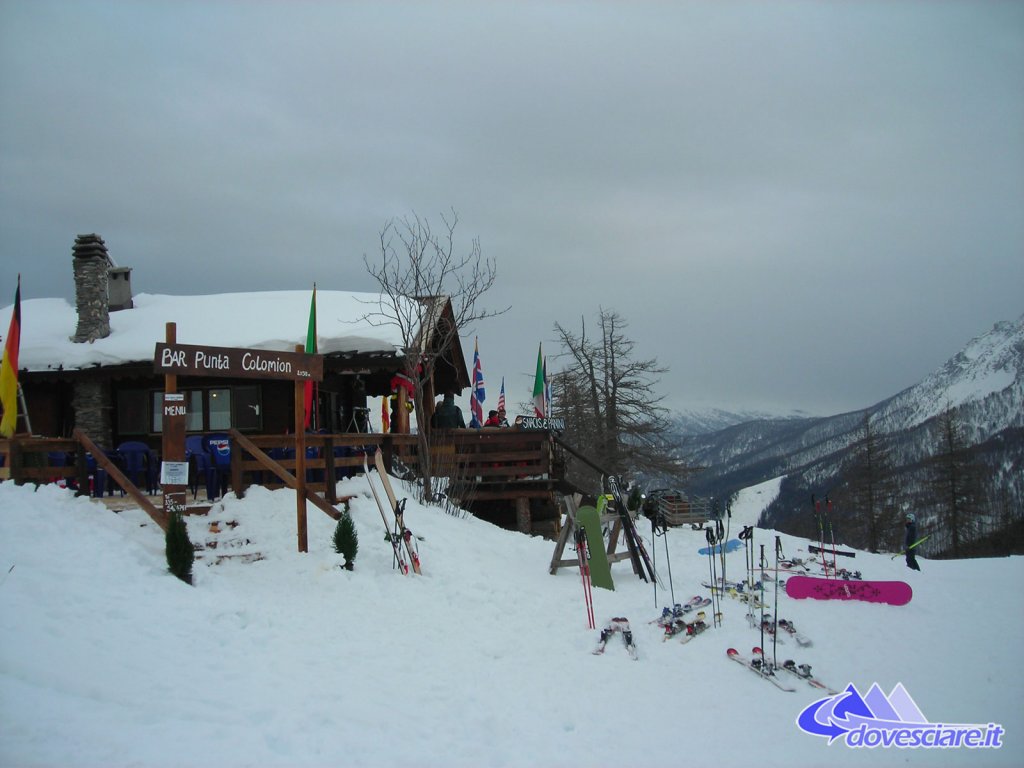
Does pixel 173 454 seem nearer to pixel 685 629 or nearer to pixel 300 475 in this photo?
pixel 300 475

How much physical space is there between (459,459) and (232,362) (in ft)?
21.4

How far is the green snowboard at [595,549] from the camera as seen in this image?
9055 millimetres

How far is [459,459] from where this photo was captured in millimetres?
13961

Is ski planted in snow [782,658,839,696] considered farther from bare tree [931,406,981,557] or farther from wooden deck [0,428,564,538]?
bare tree [931,406,981,557]

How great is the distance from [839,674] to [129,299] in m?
18.3

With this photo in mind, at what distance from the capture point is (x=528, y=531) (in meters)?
15.0

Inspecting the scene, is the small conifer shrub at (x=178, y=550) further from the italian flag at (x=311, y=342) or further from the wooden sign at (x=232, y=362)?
the italian flag at (x=311, y=342)

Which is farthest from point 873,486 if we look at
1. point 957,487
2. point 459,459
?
point 459,459

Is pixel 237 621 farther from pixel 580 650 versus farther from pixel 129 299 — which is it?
pixel 129 299

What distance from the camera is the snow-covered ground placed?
4289 millimetres

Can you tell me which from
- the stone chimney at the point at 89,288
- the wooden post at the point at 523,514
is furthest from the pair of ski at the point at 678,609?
the stone chimney at the point at 89,288

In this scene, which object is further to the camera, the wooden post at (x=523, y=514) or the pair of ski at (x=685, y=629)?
the wooden post at (x=523, y=514)

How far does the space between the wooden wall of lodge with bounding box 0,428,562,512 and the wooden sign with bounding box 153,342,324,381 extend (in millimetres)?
1551

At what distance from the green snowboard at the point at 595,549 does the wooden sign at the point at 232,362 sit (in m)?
4.05
